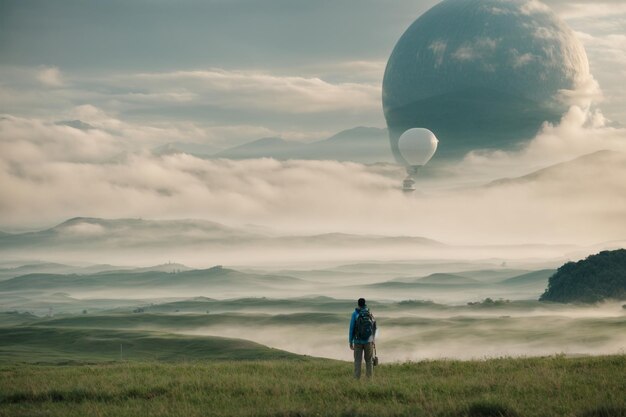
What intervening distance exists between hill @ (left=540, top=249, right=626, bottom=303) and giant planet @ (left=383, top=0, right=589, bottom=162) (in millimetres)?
22153

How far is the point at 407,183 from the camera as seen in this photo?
135500 millimetres

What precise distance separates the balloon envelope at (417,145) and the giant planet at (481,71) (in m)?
4.90

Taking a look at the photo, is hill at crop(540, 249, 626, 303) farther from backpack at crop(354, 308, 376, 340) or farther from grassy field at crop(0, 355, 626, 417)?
backpack at crop(354, 308, 376, 340)

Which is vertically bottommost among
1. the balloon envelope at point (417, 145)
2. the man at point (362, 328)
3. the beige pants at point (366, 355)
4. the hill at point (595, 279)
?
the beige pants at point (366, 355)

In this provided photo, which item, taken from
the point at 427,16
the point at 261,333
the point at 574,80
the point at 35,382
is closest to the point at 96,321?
the point at 261,333

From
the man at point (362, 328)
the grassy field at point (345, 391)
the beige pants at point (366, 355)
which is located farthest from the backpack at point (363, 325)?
the grassy field at point (345, 391)

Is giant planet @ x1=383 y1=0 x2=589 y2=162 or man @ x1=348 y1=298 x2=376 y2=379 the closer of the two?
man @ x1=348 y1=298 x2=376 y2=379

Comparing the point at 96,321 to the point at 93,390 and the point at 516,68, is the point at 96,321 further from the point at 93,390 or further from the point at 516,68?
the point at 93,390

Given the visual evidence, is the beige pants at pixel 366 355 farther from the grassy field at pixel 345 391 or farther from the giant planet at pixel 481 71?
the giant planet at pixel 481 71

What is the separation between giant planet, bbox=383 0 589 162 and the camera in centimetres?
13225

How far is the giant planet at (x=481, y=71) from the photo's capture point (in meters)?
132

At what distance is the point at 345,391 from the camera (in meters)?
28.8

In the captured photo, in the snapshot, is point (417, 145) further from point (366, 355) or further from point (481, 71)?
point (366, 355)

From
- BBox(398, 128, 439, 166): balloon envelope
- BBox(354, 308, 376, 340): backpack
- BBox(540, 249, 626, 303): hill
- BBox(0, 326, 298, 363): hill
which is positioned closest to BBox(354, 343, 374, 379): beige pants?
BBox(354, 308, 376, 340): backpack
